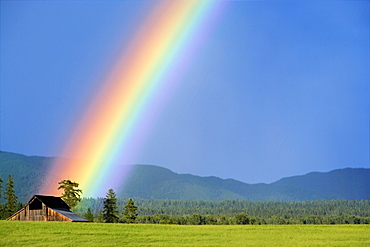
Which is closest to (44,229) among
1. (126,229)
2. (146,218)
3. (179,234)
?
(126,229)

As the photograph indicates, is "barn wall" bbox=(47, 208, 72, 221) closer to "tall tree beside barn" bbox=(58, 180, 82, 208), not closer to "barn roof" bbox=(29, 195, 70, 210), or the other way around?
"barn roof" bbox=(29, 195, 70, 210)

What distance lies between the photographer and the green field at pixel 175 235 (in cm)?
4438

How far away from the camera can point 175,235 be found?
50969mm

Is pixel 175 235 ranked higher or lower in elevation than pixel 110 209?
lower

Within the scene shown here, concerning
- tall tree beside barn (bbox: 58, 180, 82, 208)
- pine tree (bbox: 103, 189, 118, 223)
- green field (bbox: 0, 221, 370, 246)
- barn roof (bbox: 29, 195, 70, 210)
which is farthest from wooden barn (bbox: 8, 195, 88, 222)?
tall tree beside barn (bbox: 58, 180, 82, 208)

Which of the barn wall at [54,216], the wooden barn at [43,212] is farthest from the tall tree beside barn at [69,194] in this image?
the barn wall at [54,216]

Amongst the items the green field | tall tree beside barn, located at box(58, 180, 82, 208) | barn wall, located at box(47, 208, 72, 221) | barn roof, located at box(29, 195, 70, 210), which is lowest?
the green field

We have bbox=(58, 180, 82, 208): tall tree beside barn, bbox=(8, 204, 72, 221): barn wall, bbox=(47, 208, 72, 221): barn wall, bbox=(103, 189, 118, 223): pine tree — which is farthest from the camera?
bbox=(58, 180, 82, 208): tall tree beside barn

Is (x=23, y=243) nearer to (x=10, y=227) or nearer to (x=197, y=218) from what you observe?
(x=10, y=227)

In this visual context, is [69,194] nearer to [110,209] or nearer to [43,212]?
[110,209]

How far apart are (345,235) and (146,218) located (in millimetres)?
134684

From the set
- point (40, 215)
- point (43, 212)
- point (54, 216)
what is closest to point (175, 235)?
point (54, 216)

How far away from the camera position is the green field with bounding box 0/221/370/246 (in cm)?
4438

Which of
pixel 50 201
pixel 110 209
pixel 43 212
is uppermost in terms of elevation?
pixel 50 201
